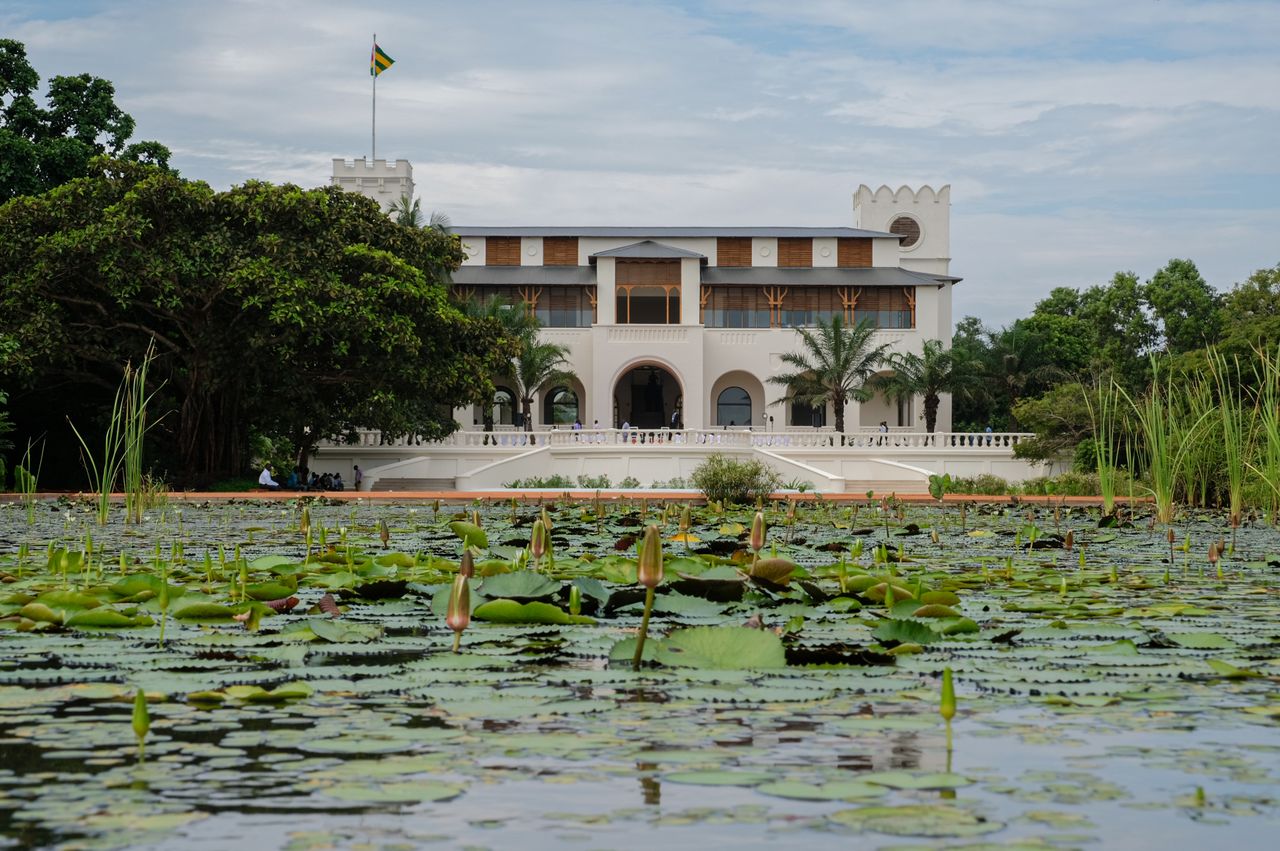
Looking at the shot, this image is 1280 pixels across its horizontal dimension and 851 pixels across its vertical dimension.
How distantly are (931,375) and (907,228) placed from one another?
16.1 meters

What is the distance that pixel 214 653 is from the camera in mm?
3740

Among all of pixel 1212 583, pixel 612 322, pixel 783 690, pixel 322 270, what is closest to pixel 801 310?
pixel 612 322

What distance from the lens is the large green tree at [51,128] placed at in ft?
86.8

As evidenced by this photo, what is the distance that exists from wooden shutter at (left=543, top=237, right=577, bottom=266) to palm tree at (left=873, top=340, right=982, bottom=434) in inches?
584

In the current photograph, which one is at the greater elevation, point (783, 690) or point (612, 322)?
point (612, 322)

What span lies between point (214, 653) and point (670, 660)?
130 centimetres

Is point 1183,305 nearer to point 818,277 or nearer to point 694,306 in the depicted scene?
point 818,277

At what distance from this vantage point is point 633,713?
292 centimetres

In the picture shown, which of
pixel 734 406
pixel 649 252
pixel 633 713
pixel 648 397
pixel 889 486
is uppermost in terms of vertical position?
pixel 649 252

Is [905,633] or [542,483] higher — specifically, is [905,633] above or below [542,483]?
above

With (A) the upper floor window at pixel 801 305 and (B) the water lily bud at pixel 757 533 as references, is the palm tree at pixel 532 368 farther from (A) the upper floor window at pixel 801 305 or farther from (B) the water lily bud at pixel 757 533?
(B) the water lily bud at pixel 757 533

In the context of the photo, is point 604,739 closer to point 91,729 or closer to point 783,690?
point 783,690

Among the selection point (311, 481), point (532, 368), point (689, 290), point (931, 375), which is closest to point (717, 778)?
point (311, 481)

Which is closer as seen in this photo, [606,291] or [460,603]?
[460,603]
